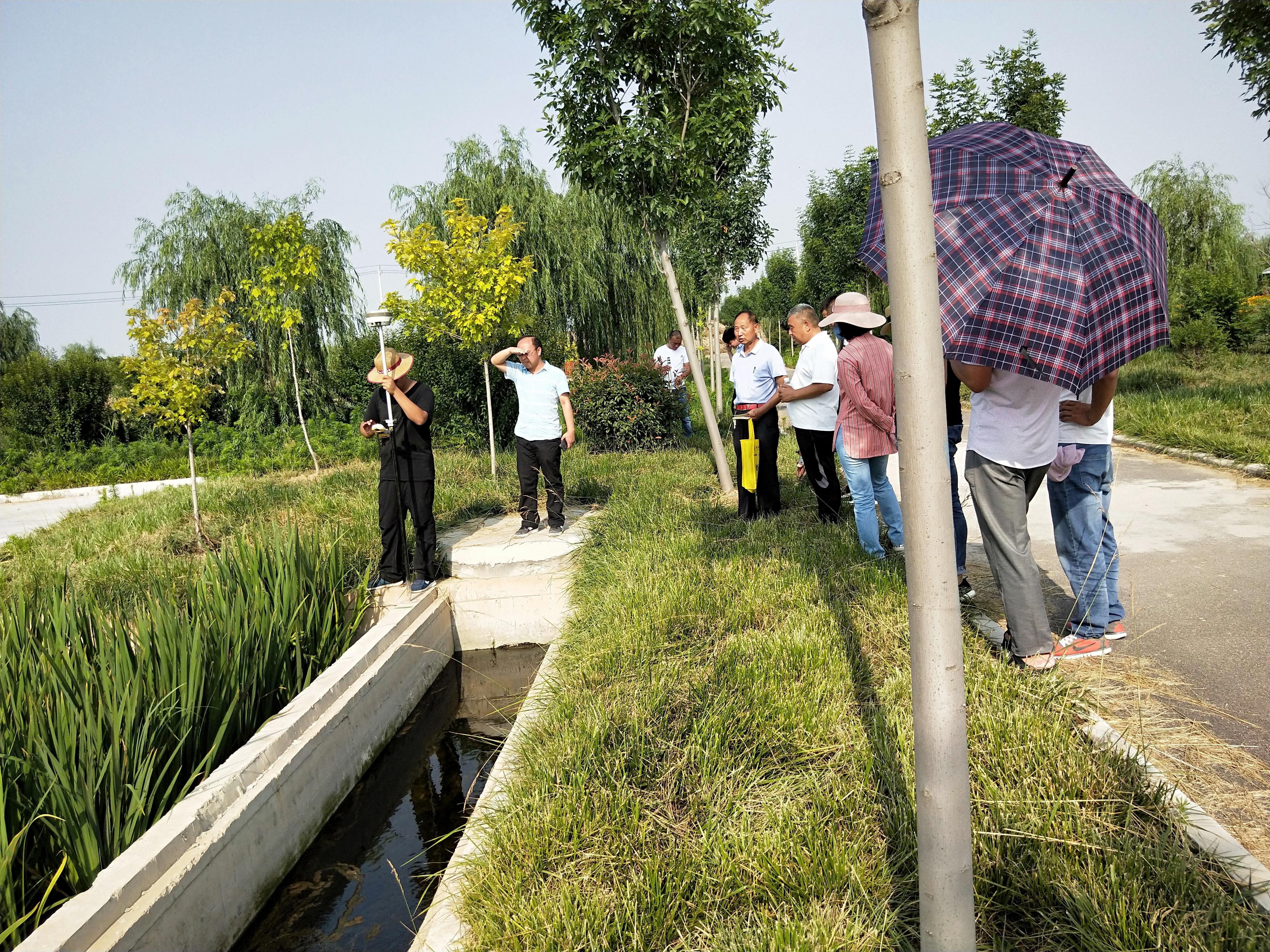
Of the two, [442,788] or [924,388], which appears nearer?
[924,388]

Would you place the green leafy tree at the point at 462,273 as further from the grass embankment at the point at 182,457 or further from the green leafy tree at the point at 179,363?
the grass embankment at the point at 182,457

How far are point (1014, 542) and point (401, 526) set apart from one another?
4.90m

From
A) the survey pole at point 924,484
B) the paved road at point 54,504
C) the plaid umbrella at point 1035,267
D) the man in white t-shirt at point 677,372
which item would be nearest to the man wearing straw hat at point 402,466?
the plaid umbrella at point 1035,267

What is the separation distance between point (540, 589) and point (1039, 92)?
14.2m

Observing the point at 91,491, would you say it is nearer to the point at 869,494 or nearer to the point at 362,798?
the point at 362,798

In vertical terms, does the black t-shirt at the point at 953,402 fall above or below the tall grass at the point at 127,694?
above

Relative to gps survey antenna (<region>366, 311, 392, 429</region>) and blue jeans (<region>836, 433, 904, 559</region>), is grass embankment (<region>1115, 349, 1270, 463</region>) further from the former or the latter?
gps survey antenna (<region>366, 311, 392, 429</region>)

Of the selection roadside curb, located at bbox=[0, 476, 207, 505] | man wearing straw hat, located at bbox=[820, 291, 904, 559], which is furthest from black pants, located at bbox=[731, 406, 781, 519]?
roadside curb, located at bbox=[0, 476, 207, 505]

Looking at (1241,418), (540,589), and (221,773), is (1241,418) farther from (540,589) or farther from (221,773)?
(221,773)

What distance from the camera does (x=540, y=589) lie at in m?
7.35

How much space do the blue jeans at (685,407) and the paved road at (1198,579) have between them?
22.9 feet

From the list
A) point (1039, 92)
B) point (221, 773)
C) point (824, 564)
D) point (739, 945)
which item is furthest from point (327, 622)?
point (1039, 92)

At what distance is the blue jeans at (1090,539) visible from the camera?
4.17m

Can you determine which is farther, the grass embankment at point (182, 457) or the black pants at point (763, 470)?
the grass embankment at point (182, 457)
